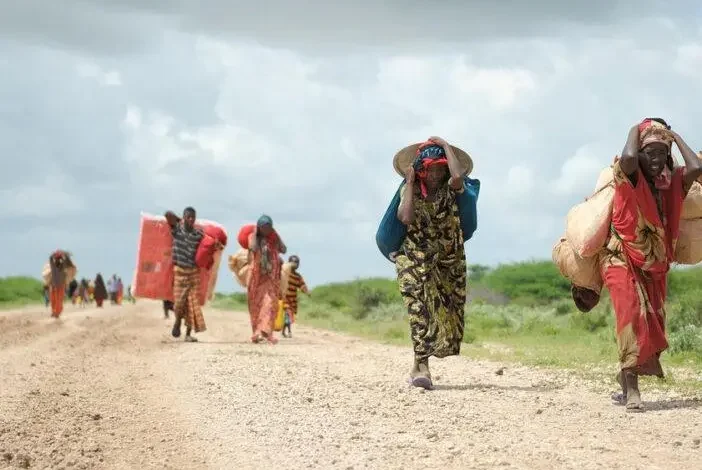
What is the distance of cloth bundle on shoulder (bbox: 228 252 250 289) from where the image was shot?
22.7 m

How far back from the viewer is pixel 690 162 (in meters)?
9.40

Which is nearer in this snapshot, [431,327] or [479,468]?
[479,468]

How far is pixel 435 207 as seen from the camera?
11484mm

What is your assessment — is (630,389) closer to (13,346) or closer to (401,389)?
(401,389)

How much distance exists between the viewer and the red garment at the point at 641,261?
9.47 meters

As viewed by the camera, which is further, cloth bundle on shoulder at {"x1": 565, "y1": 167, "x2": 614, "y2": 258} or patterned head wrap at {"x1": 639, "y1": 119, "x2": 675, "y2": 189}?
cloth bundle on shoulder at {"x1": 565, "y1": 167, "x2": 614, "y2": 258}

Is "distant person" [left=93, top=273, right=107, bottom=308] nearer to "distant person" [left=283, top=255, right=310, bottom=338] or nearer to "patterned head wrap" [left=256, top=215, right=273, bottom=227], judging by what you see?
"distant person" [left=283, top=255, right=310, bottom=338]

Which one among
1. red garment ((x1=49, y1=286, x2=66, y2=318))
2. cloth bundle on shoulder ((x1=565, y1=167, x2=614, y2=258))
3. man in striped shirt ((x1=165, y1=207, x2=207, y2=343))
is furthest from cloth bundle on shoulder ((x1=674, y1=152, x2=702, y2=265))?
red garment ((x1=49, y1=286, x2=66, y2=318))

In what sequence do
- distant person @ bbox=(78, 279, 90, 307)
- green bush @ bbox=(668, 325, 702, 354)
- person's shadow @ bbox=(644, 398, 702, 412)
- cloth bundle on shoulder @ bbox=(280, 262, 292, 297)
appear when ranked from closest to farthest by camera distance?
1. person's shadow @ bbox=(644, 398, 702, 412)
2. green bush @ bbox=(668, 325, 702, 354)
3. cloth bundle on shoulder @ bbox=(280, 262, 292, 297)
4. distant person @ bbox=(78, 279, 90, 307)

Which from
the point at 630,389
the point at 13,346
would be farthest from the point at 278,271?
the point at 630,389

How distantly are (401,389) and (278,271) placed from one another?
9.25 metres

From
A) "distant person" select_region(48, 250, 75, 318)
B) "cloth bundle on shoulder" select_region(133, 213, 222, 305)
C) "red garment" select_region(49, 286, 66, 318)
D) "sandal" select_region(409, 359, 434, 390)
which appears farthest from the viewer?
"red garment" select_region(49, 286, 66, 318)

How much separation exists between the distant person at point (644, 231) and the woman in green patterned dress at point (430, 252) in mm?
2184

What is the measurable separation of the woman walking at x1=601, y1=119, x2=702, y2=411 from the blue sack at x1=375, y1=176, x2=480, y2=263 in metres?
2.19
